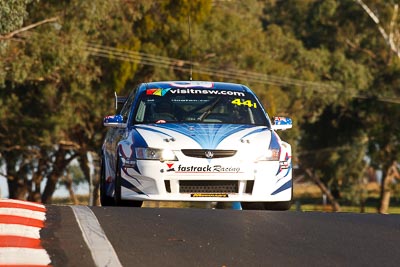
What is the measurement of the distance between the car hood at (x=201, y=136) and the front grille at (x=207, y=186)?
372 millimetres

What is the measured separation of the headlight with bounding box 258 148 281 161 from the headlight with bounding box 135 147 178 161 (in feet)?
3.12

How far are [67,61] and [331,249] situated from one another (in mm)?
28598

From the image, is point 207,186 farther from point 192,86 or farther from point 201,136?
point 192,86

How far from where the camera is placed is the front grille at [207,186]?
39.6 ft

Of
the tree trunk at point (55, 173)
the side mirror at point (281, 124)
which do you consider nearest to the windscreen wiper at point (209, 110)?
the side mirror at point (281, 124)

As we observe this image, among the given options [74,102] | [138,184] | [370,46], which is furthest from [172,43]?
[138,184]

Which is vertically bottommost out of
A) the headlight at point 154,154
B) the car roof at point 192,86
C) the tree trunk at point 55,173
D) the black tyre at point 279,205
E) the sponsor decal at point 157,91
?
the tree trunk at point 55,173

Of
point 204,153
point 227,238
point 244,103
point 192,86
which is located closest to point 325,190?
point 192,86

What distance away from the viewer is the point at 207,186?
12.1 metres

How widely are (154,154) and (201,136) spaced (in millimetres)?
526

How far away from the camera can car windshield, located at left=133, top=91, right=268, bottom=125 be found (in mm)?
13102

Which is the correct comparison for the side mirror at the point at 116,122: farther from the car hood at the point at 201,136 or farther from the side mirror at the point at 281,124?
the side mirror at the point at 281,124

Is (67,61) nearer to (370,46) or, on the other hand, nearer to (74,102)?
(74,102)

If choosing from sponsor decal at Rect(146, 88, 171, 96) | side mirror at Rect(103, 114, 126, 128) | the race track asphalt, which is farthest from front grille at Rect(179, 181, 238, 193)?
sponsor decal at Rect(146, 88, 171, 96)
